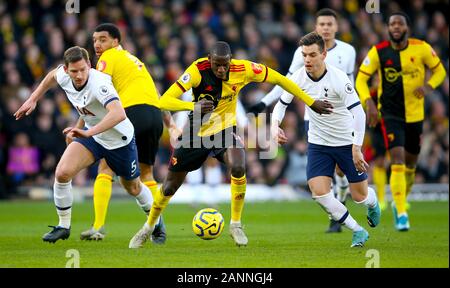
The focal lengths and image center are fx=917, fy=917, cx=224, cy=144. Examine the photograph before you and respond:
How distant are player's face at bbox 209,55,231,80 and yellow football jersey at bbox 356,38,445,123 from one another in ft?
12.2

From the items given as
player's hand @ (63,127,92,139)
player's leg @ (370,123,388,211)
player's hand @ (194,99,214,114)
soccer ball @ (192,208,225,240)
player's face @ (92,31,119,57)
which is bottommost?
player's leg @ (370,123,388,211)

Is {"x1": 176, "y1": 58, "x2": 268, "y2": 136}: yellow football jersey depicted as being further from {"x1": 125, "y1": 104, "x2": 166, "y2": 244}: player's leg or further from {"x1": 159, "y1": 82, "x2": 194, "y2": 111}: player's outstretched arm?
{"x1": 125, "y1": 104, "x2": 166, "y2": 244}: player's leg

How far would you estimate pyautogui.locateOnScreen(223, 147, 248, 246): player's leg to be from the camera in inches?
406

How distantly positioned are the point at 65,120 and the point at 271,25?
8.22 m

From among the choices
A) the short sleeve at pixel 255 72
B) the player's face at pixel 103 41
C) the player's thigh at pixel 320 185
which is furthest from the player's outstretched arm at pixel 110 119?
the player's thigh at pixel 320 185

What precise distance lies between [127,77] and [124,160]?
4.55 ft

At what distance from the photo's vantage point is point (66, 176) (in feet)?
Result: 33.4

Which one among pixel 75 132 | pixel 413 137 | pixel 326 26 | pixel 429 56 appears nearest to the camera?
pixel 75 132

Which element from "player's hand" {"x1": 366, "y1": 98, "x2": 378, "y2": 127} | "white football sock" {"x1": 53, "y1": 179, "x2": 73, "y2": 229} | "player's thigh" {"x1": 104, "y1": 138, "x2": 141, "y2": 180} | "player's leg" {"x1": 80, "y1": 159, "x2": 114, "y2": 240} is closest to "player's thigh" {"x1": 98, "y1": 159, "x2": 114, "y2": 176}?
"player's leg" {"x1": 80, "y1": 159, "x2": 114, "y2": 240}

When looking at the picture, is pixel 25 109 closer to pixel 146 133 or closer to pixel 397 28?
pixel 146 133

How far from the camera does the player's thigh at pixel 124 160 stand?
1044 cm

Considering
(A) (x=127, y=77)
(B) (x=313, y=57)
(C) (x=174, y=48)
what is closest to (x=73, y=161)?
(A) (x=127, y=77)

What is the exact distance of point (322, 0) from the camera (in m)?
27.8

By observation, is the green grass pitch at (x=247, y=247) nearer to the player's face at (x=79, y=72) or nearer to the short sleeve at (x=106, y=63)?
the player's face at (x=79, y=72)
